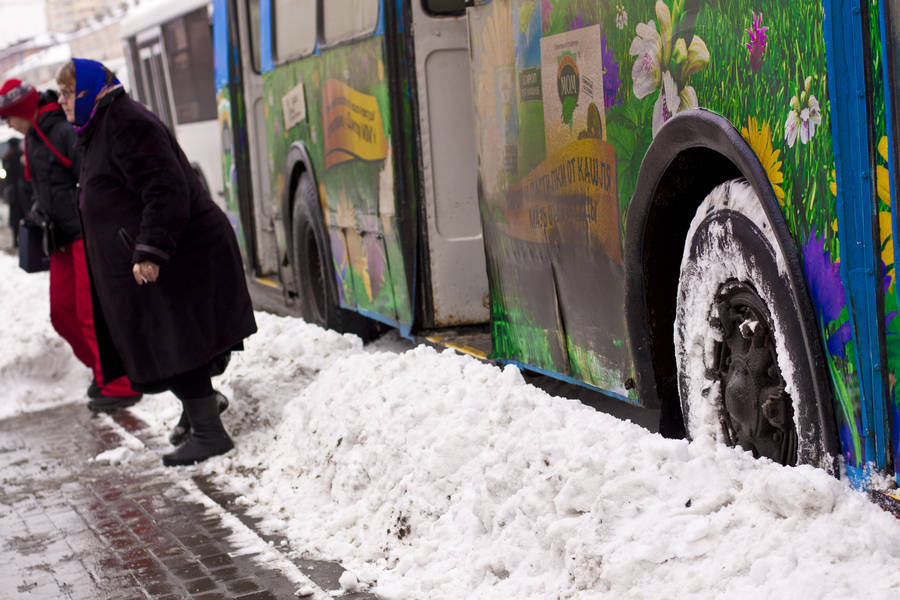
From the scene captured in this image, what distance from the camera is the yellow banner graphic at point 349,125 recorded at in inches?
281

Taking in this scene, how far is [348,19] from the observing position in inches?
294

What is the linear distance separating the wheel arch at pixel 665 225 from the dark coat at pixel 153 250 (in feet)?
8.31

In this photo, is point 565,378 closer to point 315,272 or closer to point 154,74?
point 315,272

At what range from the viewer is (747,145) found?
3.64m

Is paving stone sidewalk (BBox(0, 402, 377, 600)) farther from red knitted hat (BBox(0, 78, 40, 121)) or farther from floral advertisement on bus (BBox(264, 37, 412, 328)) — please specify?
red knitted hat (BBox(0, 78, 40, 121))

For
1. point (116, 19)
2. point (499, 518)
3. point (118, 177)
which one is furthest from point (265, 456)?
point (116, 19)

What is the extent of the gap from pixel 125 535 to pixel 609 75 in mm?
2641

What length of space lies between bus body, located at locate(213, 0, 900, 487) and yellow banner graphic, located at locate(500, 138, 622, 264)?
0.04ft

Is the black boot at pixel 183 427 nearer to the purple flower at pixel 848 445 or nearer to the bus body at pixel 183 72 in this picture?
the purple flower at pixel 848 445

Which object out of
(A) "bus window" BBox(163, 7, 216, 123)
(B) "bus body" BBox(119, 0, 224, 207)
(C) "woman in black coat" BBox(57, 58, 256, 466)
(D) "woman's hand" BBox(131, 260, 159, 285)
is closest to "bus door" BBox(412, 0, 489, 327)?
(C) "woman in black coat" BBox(57, 58, 256, 466)

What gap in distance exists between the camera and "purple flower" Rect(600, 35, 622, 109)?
4.43m

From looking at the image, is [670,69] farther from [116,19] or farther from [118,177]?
[116,19]

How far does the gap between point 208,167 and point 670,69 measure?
10536 mm

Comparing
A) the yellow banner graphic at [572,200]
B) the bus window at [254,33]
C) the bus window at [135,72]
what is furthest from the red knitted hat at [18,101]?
the bus window at [135,72]
